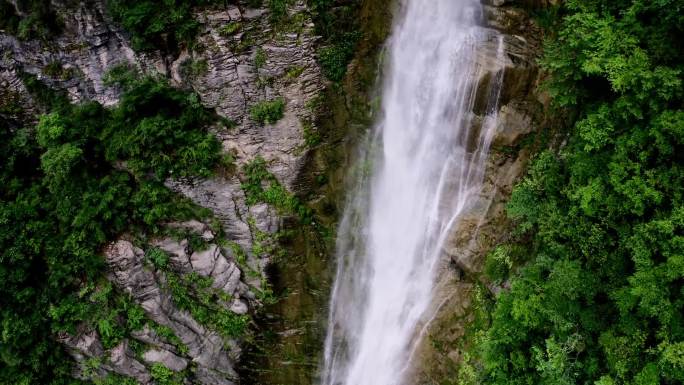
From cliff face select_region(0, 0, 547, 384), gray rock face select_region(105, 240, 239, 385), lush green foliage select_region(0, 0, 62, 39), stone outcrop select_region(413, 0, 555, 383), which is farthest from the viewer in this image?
gray rock face select_region(105, 240, 239, 385)

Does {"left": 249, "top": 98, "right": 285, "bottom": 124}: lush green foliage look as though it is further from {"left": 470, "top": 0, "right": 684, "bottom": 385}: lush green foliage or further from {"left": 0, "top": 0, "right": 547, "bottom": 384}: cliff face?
{"left": 470, "top": 0, "right": 684, "bottom": 385}: lush green foliage

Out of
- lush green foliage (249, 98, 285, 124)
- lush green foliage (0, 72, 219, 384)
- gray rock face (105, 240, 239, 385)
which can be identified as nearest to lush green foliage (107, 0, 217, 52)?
lush green foliage (0, 72, 219, 384)

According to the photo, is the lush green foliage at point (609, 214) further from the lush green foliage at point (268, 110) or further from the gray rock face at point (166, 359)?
the gray rock face at point (166, 359)

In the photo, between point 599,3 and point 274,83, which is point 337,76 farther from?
point 599,3

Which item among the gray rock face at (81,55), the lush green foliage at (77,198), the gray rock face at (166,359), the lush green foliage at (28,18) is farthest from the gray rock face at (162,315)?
the lush green foliage at (28,18)

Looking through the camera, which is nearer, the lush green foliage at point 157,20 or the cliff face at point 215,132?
the lush green foliage at point 157,20

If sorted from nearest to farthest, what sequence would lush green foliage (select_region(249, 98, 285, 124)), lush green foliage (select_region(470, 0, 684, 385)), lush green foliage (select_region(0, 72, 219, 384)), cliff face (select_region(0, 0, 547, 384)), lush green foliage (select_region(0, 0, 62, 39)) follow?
lush green foliage (select_region(470, 0, 684, 385)), lush green foliage (select_region(0, 0, 62, 39)), cliff face (select_region(0, 0, 547, 384)), lush green foliage (select_region(0, 72, 219, 384)), lush green foliage (select_region(249, 98, 285, 124))

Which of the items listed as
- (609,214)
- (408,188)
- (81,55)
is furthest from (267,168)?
(609,214)
